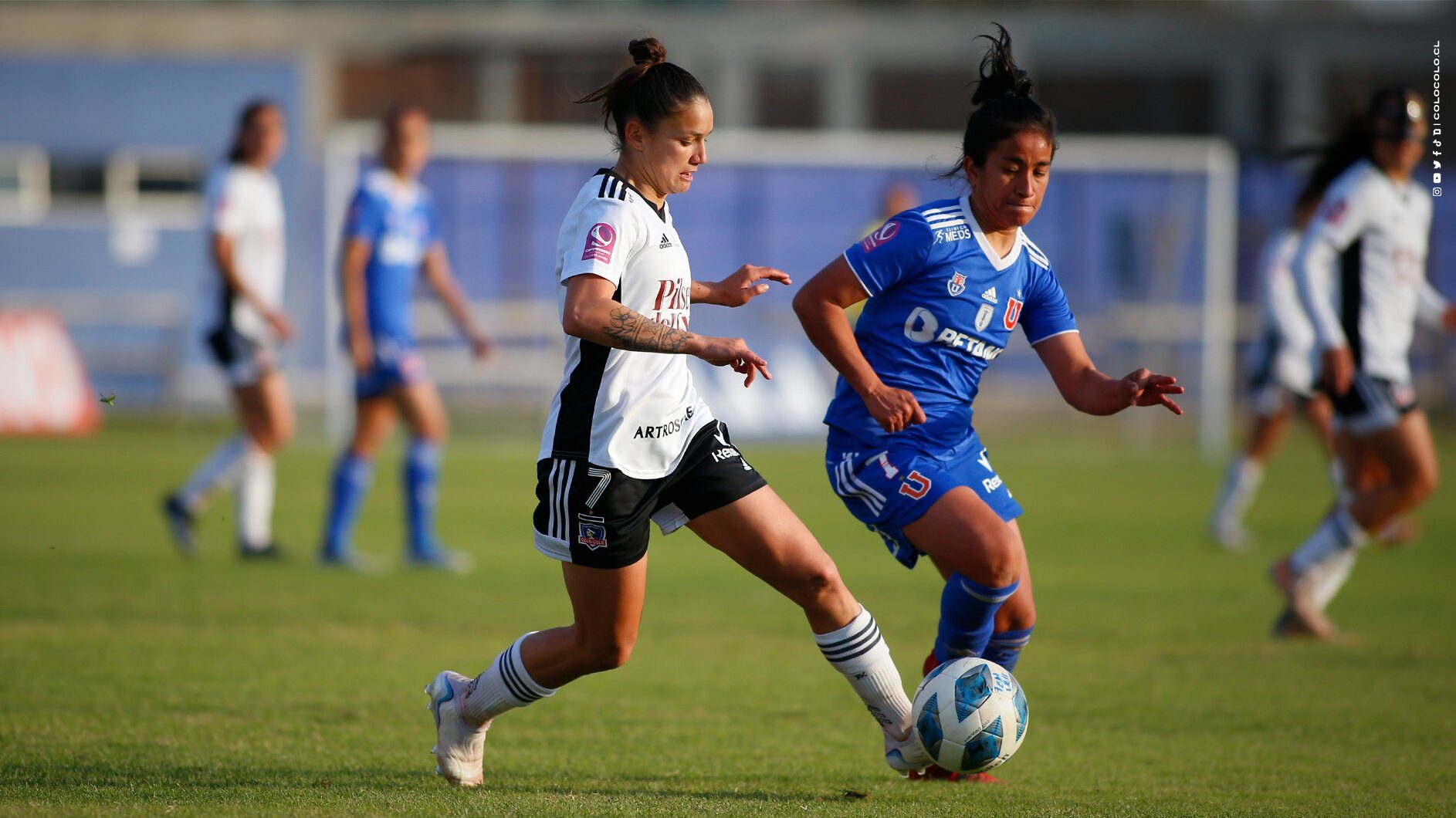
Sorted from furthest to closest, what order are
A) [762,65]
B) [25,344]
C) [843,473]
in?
[762,65] < [25,344] < [843,473]

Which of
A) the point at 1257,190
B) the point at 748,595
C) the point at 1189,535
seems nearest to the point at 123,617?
the point at 748,595

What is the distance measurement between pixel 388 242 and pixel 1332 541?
5721 mm

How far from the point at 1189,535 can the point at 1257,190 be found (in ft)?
52.0

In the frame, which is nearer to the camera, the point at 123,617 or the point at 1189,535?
the point at 123,617

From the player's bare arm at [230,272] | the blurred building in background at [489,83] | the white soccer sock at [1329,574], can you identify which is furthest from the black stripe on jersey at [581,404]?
the blurred building in background at [489,83]

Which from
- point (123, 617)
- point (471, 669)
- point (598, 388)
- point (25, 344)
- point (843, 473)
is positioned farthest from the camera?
point (25, 344)

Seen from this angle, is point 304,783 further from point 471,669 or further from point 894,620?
point 894,620

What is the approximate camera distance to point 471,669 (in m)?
6.45

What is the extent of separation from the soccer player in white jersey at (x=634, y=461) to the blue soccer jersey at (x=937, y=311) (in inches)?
19.1

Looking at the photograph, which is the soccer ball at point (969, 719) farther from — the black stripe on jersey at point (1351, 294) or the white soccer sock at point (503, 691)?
the black stripe on jersey at point (1351, 294)

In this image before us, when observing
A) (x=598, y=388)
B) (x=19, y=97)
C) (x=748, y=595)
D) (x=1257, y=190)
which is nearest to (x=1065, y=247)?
(x=1257, y=190)

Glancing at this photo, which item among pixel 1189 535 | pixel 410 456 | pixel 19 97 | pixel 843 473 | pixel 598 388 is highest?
pixel 19 97

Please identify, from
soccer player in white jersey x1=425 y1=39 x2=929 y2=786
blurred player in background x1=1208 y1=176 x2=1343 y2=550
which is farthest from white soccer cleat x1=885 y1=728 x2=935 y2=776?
blurred player in background x1=1208 y1=176 x2=1343 y2=550

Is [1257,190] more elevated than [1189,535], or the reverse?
[1257,190]
